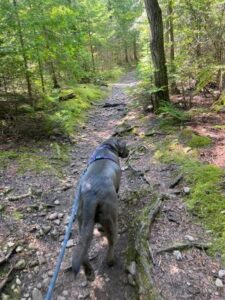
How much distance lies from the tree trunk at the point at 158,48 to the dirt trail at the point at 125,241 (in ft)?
11.6

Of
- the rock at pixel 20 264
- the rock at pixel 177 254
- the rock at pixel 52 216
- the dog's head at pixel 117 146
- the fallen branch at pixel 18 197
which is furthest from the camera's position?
the fallen branch at pixel 18 197

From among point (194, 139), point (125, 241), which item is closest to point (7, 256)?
point (125, 241)

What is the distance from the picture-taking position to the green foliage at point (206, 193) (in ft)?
13.1

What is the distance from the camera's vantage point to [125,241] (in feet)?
13.4

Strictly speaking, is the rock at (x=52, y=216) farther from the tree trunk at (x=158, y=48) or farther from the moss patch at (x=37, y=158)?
the tree trunk at (x=158, y=48)

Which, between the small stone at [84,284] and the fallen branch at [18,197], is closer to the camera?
the small stone at [84,284]

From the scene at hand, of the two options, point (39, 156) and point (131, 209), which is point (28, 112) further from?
point (131, 209)

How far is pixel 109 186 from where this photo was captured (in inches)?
139

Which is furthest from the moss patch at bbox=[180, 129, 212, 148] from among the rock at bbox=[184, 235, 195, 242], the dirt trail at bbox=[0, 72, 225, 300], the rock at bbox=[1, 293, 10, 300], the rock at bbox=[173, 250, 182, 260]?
the rock at bbox=[1, 293, 10, 300]

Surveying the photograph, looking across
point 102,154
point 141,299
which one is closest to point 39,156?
point 102,154

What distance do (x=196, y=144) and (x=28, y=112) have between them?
4.77m

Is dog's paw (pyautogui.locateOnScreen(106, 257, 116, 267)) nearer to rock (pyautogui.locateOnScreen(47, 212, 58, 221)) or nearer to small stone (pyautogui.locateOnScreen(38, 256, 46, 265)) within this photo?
small stone (pyautogui.locateOnScreen(38, 256, 46, 265))

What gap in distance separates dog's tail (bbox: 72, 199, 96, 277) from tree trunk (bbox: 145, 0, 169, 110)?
20.8 ft

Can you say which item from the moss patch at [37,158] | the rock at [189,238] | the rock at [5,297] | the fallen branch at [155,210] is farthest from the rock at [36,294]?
the moss patch at [37,158]
